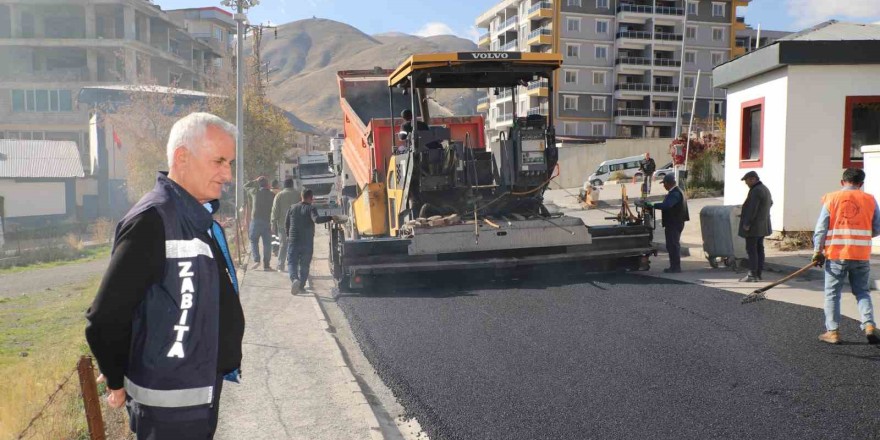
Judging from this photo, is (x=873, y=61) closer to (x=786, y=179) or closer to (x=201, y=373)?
(x=786, y=179)

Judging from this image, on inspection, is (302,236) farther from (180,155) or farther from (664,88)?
(664,88)

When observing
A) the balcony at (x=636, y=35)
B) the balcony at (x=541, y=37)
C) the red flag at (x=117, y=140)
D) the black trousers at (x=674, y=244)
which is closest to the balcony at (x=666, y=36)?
the balcony at (x=636, y=35)

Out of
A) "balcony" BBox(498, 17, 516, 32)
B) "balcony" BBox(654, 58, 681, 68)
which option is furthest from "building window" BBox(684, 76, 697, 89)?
"balcony" BBox(498, 17, 516, 32)

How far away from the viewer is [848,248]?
21.1 ft

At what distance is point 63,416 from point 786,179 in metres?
11.8

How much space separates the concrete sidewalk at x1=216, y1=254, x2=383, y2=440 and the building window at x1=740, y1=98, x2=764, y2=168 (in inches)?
386

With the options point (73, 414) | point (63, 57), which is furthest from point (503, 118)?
point (73, 414)

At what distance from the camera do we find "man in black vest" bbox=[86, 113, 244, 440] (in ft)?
7.59

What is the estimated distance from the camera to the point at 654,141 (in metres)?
48.0

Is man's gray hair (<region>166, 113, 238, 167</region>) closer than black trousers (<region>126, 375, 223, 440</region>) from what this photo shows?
No

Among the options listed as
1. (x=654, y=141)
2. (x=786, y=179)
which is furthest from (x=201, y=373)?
(x=654, y=141)

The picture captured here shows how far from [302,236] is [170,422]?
Result: 316 inches

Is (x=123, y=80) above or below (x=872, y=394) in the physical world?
above

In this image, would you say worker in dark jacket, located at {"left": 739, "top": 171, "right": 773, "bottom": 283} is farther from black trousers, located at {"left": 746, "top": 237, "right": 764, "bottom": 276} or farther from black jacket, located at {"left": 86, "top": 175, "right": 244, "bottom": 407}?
black jacket, located at {"left": 86, "top": 175, "right": 244, "bottom": 407}
